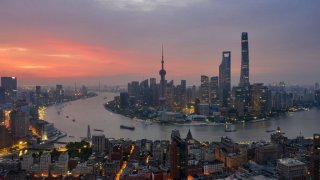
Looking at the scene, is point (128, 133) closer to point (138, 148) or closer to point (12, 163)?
point (138, 148)

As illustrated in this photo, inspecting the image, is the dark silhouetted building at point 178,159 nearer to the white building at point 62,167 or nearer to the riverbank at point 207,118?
the white building at point 62,167

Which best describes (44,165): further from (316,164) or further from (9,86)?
(9,86)

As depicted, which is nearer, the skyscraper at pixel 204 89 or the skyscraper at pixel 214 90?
the skyscraper at pixel 214 90

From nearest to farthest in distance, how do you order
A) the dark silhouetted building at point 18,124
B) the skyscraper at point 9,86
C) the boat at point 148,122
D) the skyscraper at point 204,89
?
the dark silhouetted building at point 18,124 → the boat at point 148,122 → the skyscraper at point 9,86 → the skyscraper at point 204,89

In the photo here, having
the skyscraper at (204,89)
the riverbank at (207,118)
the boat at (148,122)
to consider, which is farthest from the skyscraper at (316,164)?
the skyscraper at (204,89)

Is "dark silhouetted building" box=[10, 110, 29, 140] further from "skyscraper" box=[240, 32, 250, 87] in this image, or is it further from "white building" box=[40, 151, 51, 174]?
"skyscraper" box=[240, 32, 250, 87]

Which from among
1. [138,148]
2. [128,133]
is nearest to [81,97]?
[128,133]

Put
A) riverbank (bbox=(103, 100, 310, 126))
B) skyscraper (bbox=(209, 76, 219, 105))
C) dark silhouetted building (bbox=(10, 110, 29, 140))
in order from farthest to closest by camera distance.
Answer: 1. skyscraper (bbox=(209, 76, 219, 105))
2. riverbank (bbox=(103, 100, 310, 126))
3. dark silhouetted building (bbox=(10, 110, 29, 140))

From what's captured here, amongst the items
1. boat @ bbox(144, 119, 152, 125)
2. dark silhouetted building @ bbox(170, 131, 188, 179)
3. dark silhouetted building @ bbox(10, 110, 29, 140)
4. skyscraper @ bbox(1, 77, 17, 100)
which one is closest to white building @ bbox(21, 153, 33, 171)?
dark silhouetted building @ bbox(170, 131, 188, 179)
